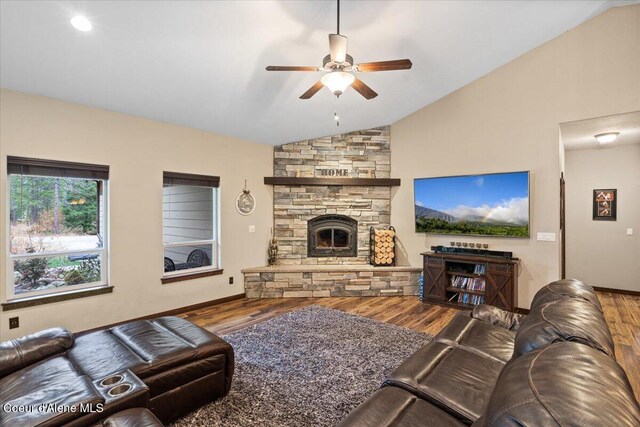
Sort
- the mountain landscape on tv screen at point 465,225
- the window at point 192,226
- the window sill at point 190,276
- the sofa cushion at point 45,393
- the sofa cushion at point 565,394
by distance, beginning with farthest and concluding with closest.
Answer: the window at point 192,226
the mountain landscape on tv screen at point 465,225
the window sill at point 190,276
the sofa cushion at point 45,393
the sofa cushion at point 565,394

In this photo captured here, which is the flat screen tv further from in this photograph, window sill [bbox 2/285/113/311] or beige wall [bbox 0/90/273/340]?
window sill [bbox 2/285/113/311]

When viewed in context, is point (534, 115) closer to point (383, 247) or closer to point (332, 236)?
point (383, 247)

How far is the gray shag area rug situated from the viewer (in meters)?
2.17

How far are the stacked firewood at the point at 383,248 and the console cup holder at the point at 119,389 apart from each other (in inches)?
170

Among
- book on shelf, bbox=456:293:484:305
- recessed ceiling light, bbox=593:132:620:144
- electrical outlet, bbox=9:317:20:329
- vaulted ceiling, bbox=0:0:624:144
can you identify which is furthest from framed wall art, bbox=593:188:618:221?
electrical outlet, bbox=9:317:20:329

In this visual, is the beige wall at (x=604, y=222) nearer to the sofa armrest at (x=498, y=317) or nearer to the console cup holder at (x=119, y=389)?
the sofa armrest at (x=498, y=317)

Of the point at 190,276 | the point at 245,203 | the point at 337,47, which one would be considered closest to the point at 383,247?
the point at 245,203

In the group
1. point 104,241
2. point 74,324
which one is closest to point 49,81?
point 104,241

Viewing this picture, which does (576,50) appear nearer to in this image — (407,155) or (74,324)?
(407,155)

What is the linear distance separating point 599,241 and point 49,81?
8.48 metres

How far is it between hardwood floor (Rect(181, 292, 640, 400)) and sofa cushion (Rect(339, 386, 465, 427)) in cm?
242

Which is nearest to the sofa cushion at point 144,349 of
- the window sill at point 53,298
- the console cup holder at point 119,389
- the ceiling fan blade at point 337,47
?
the console cup holder at point 119,389

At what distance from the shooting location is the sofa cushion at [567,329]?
4.24 feet

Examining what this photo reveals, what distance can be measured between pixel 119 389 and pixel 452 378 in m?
1.82
